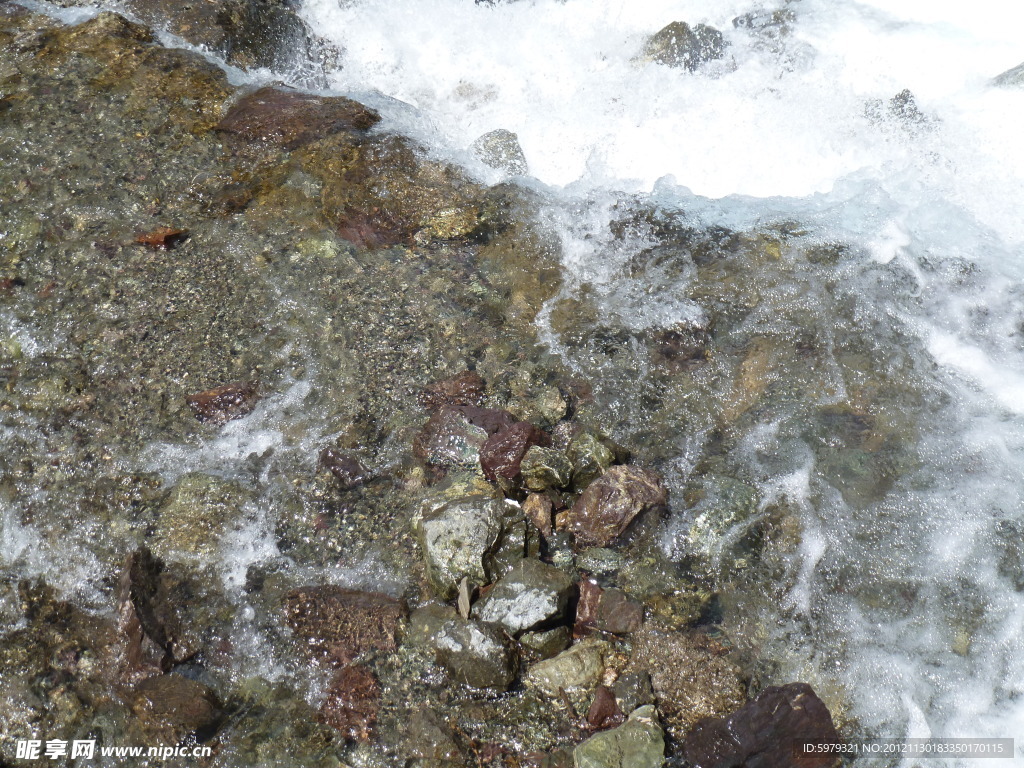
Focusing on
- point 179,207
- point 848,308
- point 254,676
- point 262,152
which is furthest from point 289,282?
point 848,308

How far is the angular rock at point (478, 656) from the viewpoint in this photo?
3.34m

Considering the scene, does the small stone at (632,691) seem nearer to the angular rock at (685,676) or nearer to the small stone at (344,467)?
the angular rock at (685,676)

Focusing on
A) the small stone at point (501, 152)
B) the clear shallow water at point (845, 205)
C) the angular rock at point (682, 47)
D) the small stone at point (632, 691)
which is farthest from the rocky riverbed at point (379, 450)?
the angular rock at point (682, 47)

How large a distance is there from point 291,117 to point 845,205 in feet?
14.1

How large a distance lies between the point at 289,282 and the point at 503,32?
4.40 metres

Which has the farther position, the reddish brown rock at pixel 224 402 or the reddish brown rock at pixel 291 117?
the reddish brown rock at pixel 291 117

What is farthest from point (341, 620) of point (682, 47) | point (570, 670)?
point (682, 47)

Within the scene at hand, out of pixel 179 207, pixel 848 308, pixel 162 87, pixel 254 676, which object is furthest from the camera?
pixel 162 87

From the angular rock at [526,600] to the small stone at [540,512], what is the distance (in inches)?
11.8

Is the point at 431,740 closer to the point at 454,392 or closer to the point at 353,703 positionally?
the point at 353,703

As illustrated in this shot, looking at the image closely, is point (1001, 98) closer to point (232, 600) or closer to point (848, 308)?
point (848, 308)

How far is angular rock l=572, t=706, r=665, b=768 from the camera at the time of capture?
121 inches

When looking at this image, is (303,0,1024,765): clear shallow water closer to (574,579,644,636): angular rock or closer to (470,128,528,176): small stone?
(470,128,528,176): small stone

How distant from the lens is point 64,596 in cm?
360
